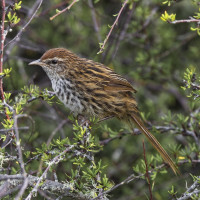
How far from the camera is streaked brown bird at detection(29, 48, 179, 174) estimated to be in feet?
16.0

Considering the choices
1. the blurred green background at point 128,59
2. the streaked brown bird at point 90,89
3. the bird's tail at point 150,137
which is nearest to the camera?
the bird's tail at point 150,137

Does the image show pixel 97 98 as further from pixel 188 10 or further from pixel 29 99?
pixel 188 10

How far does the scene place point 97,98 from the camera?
4973 millimetres

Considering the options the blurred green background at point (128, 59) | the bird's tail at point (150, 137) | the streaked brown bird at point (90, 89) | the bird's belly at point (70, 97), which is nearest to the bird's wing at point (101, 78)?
the streaked brown bird at point (90, 89)

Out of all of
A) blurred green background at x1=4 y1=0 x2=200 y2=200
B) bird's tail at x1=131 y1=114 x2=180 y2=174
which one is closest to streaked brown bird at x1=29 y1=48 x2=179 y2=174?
bird's tail at x1=131 y1=114 x2=180 y2=174

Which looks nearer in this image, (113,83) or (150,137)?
(150,137)

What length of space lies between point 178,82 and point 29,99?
10.6ft

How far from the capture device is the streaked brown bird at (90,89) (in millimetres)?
4863

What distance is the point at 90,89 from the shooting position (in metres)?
4.95

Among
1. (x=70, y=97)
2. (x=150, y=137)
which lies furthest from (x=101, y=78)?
(x=150, y=137)

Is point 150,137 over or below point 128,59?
below

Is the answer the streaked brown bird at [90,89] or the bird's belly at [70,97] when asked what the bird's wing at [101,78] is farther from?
the bird's belly at [70,97]

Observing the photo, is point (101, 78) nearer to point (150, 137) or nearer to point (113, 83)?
point (113, 83)

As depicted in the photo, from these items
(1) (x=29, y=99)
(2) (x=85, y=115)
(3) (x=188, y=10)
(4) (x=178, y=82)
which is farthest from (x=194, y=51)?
(1) (x=29, y=99)
